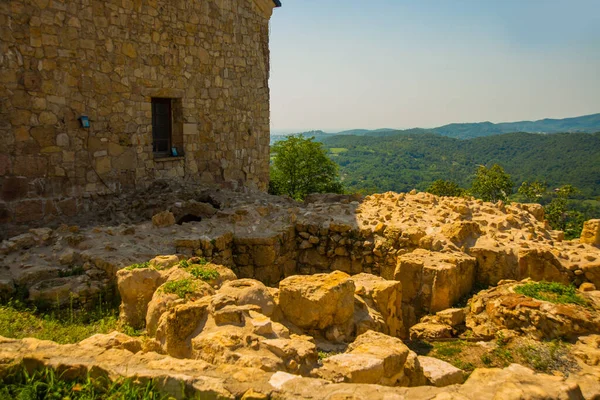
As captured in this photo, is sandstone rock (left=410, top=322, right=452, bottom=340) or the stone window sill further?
the stone window sill

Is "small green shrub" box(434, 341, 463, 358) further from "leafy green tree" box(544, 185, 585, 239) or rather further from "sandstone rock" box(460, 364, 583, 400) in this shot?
"leafy green tree" box(544, 185, 585, 239)

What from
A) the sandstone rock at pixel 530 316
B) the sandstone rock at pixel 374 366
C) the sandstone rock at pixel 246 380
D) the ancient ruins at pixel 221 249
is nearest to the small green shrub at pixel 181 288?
the ancient ruins at pixel 221 249

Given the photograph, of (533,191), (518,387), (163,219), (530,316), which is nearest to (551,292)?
(530,316)

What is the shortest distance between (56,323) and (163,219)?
9.71 feet

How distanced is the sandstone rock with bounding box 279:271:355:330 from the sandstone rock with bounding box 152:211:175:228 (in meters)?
3.61

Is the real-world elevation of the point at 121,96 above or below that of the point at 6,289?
above

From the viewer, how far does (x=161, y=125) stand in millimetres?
10484

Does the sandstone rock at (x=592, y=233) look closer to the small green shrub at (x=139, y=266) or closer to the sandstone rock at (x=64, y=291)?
the small green shrub at (x=139, y=266)

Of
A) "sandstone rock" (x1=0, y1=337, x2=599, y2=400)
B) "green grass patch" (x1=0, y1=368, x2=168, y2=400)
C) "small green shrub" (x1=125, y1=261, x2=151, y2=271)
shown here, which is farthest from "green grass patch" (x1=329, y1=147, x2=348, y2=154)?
"green grass patch" (x1=0, y1=368, x2=168, y2=400)

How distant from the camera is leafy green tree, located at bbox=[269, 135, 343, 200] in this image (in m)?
24.0

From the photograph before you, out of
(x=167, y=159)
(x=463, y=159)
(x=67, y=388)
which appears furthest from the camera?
(x=463, y=159)

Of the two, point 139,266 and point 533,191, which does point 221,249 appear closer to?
point 139,266

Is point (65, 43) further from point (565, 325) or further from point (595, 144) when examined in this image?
point (595, 144)

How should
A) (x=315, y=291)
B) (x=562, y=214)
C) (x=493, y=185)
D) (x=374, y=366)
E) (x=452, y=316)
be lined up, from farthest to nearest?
(x=493, y=185) → (x=562, y=214) → (x=452, y=316) → (x=315, y=291) → (x=374, y=366)
